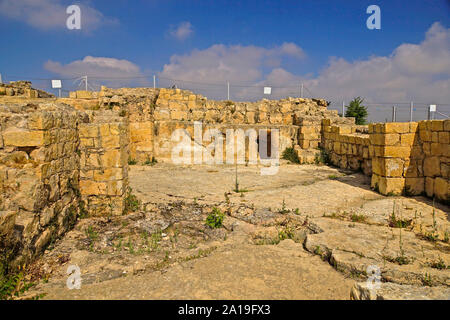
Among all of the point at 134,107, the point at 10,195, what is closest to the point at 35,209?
the point at 10,195

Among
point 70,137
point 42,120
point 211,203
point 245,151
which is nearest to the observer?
point 42,120

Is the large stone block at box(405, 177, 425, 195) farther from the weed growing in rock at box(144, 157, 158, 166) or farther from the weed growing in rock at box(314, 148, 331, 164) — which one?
the weed growing in rock at box(144, 157, 158, 166)

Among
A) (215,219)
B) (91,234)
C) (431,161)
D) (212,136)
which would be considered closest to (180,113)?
(212,136)

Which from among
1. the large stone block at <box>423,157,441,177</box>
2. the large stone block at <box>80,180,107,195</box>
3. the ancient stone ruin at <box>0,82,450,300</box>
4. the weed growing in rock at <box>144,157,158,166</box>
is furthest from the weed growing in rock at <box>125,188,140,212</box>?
the large stone block at <box>423,157,441,177</box>

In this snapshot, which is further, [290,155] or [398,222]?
[290,155]

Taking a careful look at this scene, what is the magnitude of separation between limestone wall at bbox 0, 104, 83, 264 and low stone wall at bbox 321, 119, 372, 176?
25.3ft

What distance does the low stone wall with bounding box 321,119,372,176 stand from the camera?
327 inches

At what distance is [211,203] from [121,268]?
2632 millimetres

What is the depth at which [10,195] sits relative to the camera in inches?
130

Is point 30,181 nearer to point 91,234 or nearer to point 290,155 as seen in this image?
point 91,234

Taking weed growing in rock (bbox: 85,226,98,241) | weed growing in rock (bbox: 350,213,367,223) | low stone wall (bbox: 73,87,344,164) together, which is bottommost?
weed growing in rock (bbox: 85,226,98,241)

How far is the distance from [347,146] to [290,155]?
8.89 ft

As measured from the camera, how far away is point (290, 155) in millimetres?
11633
